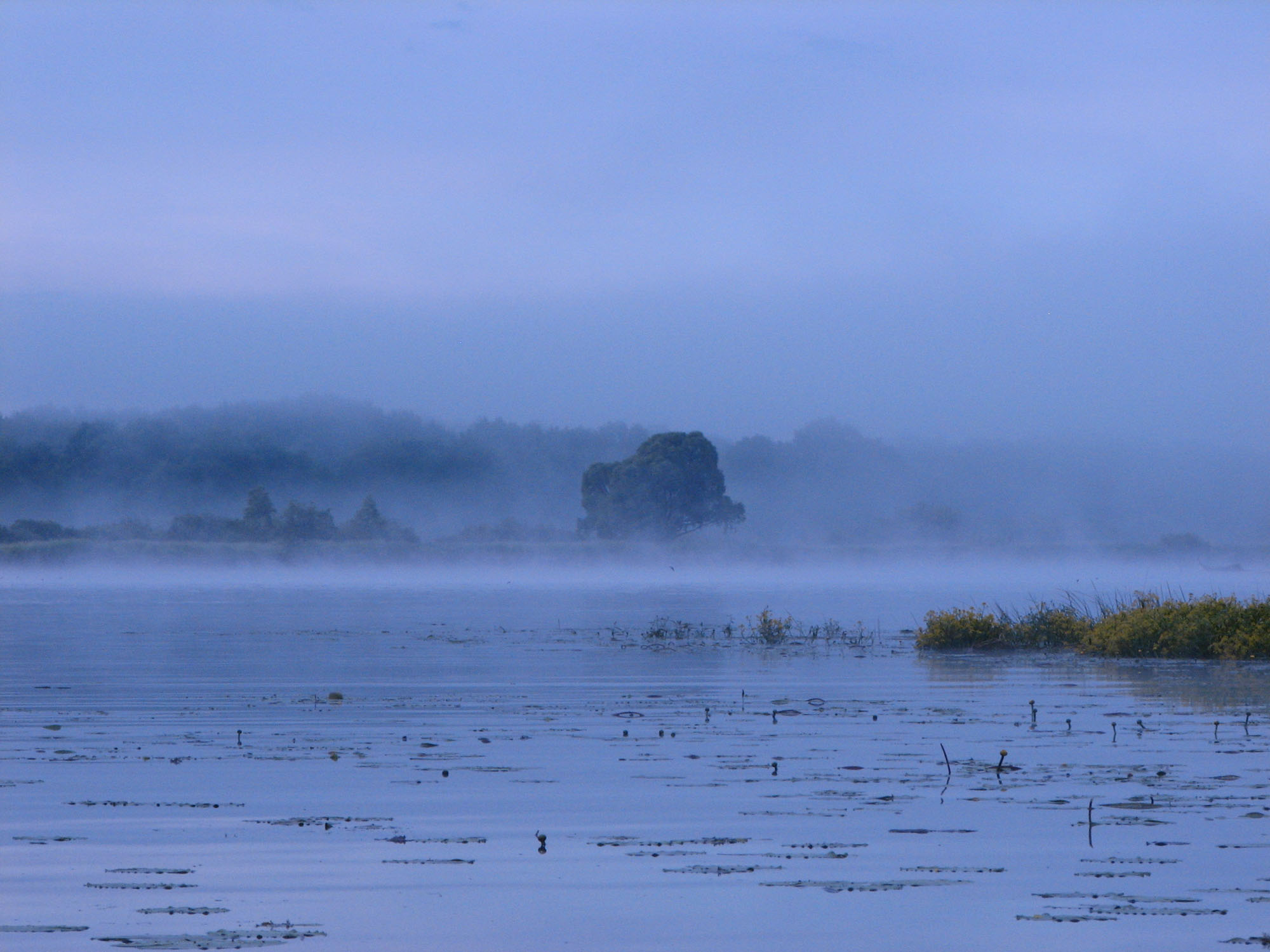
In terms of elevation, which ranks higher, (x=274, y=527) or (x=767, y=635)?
(x=274, y=527)

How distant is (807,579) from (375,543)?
146ft

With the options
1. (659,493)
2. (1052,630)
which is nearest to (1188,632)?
(1052,630)

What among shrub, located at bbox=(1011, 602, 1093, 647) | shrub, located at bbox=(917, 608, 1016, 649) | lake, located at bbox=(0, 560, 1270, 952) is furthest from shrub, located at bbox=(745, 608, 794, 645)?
lake, located at bbox=(0, 560, 1270, 952)

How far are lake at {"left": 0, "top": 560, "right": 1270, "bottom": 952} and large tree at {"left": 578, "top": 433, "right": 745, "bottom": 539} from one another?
360 ft

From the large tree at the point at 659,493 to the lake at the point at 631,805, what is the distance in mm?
109835

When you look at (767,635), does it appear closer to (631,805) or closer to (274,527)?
(631,805)

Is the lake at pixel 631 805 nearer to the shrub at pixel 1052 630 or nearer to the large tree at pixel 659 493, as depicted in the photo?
the shrub at pixel 1052 630

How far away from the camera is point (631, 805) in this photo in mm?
11320

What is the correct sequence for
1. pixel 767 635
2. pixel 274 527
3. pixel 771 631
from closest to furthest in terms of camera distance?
1. pixel 767 635
2. pixel 771 631
3. pixel 274 527

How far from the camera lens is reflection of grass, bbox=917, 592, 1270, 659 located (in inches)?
1073

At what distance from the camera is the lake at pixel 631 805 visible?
7.82 meters

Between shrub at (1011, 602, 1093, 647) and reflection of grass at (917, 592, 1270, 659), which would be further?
shrub at (1011, 602, 1093, 647)

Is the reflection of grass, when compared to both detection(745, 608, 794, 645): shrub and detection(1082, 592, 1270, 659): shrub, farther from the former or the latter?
detection(745, 608, 794, 645): shrub

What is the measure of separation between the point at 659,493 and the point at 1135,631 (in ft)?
357
